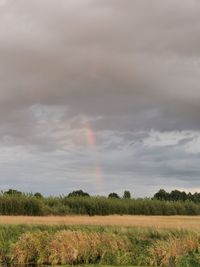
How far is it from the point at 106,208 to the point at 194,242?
4299cm

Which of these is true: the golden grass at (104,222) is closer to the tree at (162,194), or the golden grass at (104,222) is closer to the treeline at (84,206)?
the treeline at (84,206)

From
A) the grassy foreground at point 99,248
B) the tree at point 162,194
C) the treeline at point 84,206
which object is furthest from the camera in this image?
the tree at point 162,194

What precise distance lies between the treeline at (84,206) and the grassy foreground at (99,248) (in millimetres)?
34176

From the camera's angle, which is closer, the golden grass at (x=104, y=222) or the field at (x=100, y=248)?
the field at (x=100, y=248)

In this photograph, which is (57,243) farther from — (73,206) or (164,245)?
(73,206)

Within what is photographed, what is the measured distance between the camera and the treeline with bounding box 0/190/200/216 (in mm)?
71062

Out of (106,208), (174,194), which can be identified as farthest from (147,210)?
(174,194)

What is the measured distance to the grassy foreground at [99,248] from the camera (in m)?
34.0

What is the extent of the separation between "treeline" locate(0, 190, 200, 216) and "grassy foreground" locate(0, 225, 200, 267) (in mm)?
34176

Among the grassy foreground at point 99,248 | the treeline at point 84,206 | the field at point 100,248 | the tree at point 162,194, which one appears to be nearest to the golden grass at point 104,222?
the field at point 100,248

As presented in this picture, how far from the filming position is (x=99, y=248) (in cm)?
3519

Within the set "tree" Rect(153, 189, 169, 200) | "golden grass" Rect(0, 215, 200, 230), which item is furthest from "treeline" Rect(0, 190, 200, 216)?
"tree" Rect(153, 189, 169, 200)

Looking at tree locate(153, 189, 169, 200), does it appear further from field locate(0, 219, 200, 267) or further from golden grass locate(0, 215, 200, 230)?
field locate(0, 219, 200, 267)

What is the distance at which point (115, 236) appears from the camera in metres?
36.4
